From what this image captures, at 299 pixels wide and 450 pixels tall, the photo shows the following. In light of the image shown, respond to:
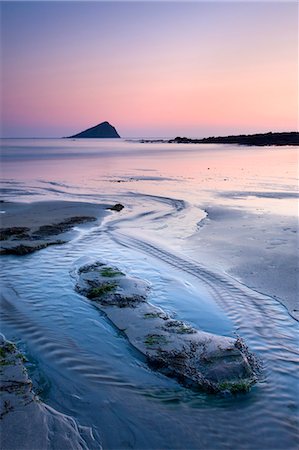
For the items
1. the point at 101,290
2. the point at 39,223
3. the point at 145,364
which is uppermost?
the point at 39,223

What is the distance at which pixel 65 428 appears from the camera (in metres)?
3.60

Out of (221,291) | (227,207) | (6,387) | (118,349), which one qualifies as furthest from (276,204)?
(6,387)

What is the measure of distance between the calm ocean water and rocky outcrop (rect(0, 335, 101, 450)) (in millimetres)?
147

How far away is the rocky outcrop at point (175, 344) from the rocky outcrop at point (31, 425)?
4.39 feet

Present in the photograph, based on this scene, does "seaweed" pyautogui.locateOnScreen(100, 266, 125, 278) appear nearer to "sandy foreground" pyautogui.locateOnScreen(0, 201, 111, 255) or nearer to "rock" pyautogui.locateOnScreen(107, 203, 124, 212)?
"sandy foreground" pyautogui.locateOnScreen(0, 201, 111, 255)

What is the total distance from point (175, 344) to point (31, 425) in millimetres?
2085

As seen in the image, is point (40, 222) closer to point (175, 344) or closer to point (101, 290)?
point (101, 290)

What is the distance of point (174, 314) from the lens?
6105 millimetres

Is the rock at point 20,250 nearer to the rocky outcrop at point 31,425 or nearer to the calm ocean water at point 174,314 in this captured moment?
the calm ocean water at point 174,314

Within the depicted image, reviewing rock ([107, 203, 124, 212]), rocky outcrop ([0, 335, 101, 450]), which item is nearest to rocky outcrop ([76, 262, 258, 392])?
rocky outcrop ([0, 335, 101, 450])

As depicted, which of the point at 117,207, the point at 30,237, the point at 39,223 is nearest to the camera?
the point at 30,237

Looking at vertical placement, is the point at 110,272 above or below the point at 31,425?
above

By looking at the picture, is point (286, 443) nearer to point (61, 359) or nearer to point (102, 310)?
point (61, 359)

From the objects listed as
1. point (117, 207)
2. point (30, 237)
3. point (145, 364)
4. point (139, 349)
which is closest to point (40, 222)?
point (30, 237)
